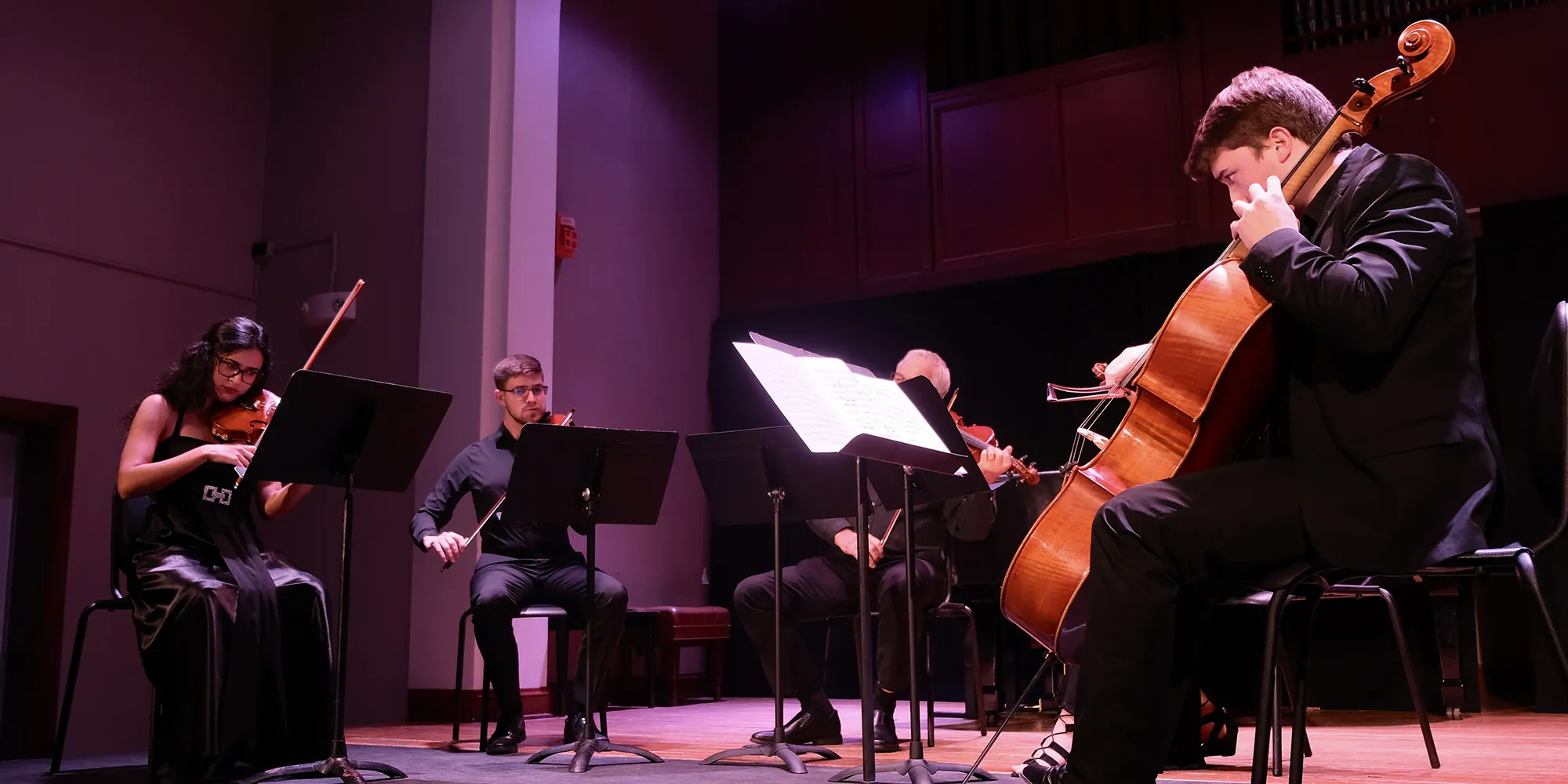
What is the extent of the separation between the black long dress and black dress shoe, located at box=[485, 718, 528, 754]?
0.55 metres

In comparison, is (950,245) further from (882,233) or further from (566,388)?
(566,388)

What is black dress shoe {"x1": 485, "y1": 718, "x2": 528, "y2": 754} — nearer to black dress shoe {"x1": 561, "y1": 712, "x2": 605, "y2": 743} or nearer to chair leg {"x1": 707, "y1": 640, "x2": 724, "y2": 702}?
black dress shoe {"x1": 561, "y1": 712, "x2": 605, "y2": 743}

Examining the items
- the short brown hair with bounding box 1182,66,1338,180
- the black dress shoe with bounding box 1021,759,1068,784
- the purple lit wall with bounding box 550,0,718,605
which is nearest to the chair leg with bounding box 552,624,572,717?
the purple lit wall with bounding box 550,0,718,605

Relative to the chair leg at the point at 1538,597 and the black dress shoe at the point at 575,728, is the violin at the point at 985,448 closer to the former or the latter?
the black dress shoe at the point at 575,728

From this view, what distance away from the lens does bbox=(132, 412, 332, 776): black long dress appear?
3.08 meters

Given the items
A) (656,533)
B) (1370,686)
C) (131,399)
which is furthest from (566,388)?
(1370,686)

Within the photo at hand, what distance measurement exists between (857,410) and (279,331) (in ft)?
14.5

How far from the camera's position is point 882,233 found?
7.21 meters

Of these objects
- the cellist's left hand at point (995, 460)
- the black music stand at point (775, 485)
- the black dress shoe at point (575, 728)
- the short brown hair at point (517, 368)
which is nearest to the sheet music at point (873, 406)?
the black music stand at point (775, 485)

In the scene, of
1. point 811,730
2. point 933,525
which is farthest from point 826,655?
point 811,730

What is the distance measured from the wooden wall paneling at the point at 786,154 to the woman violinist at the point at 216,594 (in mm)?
4337

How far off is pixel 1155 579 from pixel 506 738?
8.71ft

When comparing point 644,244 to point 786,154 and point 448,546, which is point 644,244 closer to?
point 786,154

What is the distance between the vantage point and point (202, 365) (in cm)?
339
